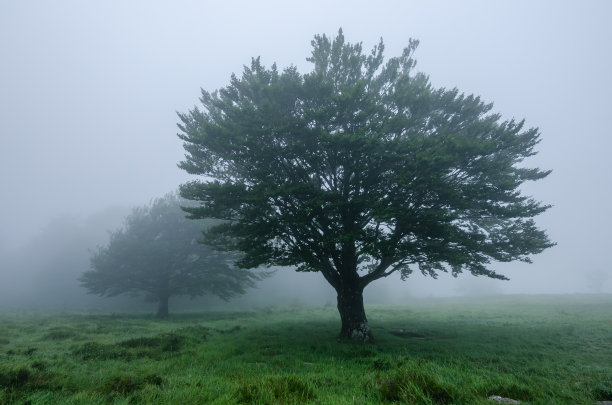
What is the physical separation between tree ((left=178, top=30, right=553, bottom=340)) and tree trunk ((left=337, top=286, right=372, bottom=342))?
0.19 feet

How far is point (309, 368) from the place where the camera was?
966 cm

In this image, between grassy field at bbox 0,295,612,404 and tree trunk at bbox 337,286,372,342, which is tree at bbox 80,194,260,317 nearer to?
grassy field at bbox 0,295,612,404

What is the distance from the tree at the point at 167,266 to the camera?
108ft

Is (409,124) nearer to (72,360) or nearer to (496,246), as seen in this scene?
(496,246)

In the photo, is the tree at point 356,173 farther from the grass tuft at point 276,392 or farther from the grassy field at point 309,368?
the grass tuft at point 276,392

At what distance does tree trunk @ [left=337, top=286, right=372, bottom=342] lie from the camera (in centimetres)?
1582

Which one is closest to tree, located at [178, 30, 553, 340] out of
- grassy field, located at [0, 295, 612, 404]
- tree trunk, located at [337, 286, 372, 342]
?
tree trunk, located at [337, 286, 372, 342]

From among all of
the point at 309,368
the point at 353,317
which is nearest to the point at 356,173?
the point at 353,317

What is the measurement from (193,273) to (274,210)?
21.8m

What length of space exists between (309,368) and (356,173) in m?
9.34

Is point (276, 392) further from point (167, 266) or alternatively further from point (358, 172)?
point (167, 266)

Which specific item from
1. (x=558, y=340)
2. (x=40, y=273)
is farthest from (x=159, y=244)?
(x=40, y=273)

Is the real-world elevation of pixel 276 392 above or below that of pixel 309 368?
above

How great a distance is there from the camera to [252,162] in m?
15.8
